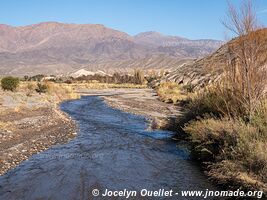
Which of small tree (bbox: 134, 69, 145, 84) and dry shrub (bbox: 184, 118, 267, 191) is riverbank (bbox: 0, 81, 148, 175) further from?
small tree (bbox: 134, 69, 145, 84)

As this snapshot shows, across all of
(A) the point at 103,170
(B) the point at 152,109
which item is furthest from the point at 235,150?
(B) the point at 152,109

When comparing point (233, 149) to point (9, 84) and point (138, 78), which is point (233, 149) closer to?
point (9, 84)

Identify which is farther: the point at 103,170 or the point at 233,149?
the point at 103,170

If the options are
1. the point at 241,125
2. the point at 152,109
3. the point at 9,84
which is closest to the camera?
the point at 241,125

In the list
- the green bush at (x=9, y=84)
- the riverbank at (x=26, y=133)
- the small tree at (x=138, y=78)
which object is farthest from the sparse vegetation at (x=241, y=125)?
the small tree at (x=138, y=78)

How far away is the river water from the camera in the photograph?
10117 mm

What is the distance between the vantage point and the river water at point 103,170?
33.2ft

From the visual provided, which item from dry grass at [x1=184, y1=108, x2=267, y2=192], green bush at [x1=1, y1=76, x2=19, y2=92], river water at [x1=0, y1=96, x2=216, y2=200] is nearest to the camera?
dry grass at [x1=184, y1=108, x2=267, y2=192]

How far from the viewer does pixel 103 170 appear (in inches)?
471

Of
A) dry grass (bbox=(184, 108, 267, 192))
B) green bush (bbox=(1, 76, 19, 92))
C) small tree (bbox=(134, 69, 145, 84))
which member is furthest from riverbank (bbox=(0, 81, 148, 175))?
small tree (bbox=(134, 69, 145, 84))

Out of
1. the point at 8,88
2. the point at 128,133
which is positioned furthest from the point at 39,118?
the point at 8,88

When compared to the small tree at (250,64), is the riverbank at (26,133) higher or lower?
lower

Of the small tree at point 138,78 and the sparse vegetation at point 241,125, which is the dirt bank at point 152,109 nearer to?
the sparse vegetation at point 241,125

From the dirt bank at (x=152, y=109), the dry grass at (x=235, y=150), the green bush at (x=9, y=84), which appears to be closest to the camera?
the dry grass at (x=235, y=150)
